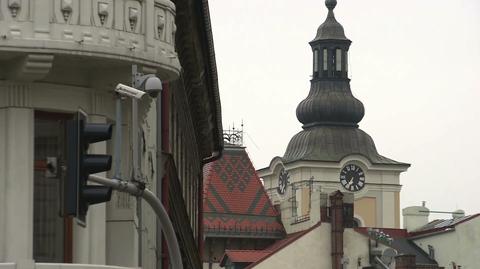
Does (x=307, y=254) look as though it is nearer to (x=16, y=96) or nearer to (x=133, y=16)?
(x=133, y=16)

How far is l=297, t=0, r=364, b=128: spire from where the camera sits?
173m

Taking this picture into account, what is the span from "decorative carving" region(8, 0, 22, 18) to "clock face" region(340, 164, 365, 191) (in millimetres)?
144026

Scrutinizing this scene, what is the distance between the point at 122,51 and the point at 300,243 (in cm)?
11479

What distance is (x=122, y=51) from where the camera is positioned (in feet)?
70.0

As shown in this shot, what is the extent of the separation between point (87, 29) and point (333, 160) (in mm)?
144839

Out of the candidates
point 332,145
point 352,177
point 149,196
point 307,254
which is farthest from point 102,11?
point 332,145

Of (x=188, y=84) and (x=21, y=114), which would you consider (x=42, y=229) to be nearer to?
(x=21, y=114)

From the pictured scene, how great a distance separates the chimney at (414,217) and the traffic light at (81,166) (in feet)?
464

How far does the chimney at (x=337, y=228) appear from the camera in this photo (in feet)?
442

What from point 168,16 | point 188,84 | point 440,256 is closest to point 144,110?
point 168,16

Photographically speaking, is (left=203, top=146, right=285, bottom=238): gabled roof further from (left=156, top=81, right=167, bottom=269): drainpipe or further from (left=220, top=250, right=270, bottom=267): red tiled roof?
(left=156, top=81, right=167, bottom=269): drainpipe

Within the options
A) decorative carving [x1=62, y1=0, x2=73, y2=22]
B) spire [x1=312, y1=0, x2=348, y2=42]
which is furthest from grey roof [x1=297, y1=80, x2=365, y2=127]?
decorative carving [x1=62, y1=0, x2=73, y2=22]

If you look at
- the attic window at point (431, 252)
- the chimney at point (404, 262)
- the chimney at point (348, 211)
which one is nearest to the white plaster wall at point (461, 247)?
the attic window at point (431, 252)

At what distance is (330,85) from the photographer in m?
175
